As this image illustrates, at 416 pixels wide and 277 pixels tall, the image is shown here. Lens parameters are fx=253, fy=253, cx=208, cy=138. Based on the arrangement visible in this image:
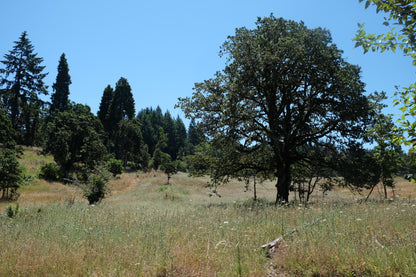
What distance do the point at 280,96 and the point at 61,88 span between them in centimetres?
5715

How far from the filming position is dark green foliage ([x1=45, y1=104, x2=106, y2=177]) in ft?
122

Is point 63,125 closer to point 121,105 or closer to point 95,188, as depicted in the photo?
point 121,105

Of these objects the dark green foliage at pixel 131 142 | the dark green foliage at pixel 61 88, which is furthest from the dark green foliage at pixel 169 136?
the dark green foliage at pixel 61 88

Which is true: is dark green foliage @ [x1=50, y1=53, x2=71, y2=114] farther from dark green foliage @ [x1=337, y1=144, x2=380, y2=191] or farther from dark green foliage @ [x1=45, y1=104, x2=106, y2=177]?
dark green foliage @ [x1=337, y1=144, x2=380, y2=191]

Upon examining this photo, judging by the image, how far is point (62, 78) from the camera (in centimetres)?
5728

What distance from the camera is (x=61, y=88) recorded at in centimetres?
5772

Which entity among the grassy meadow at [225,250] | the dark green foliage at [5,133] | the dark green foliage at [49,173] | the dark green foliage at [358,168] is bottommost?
the dark green foliage at [49,173]

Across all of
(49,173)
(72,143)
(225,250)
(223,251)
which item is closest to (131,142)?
(72,143)

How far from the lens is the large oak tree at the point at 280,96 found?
13.9m


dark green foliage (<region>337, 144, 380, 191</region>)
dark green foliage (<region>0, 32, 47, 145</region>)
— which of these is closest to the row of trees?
dark green foliage (<region>0, 32, 47, 145</region>)

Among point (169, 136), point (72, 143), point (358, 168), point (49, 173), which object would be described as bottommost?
point (49, 173)

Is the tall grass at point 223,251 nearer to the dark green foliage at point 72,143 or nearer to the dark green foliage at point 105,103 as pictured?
the dark green foliage at point 72,143

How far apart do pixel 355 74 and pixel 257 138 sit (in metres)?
6.88

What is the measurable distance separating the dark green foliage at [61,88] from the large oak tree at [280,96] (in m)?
52.9
